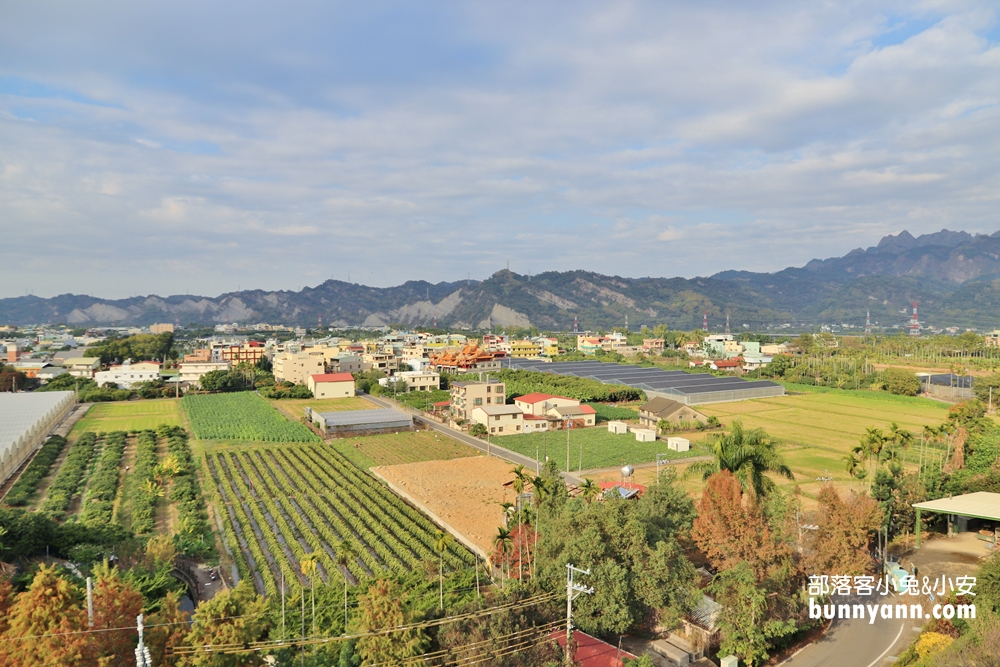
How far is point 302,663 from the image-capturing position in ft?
42.0

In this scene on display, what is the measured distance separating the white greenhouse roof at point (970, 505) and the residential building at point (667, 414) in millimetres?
19966

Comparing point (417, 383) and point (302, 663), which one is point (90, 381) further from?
point (302, 663)

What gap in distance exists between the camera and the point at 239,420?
46.0 m

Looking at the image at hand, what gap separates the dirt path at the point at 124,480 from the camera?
79.7 feet

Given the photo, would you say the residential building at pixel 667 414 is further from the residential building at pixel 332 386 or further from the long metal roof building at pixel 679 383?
the residential building at pixel 332 386

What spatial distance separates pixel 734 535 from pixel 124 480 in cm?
2876

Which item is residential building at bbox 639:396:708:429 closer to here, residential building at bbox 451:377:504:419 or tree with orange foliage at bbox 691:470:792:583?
residential building at bbox 451:377:504:419

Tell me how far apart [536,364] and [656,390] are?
2487 centimetres

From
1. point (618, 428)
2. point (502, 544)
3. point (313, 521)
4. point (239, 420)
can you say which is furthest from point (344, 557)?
point (239, 420)

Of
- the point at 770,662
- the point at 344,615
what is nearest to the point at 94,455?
the point at 344,615

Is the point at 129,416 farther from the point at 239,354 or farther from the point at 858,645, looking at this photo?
the point at 858,645

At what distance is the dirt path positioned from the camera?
24297 millimetres

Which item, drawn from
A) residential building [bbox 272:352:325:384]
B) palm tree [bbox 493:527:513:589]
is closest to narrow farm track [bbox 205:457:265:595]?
palm tree [bbox 493:527:513:589]

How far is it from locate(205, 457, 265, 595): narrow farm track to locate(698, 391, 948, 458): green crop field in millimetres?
33014
